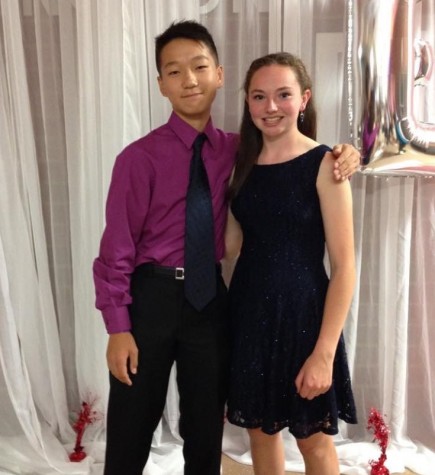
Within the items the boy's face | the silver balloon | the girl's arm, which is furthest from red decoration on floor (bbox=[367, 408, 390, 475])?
the boy's face

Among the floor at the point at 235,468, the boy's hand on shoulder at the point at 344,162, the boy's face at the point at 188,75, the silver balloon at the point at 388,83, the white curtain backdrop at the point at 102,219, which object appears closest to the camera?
the boy's hand on shoulder at the point at 344,162

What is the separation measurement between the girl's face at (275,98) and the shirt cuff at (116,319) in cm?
57

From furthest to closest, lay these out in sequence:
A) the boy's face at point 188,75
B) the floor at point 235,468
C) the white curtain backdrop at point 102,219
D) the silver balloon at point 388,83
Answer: the floor at point 235,468, the white curtain backdrop at point 102,219, the silver balloon at point 388,83, the boy's face at point 188,75

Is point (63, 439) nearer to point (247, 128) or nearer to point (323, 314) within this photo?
point (323, 314)

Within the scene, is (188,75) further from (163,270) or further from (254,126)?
(163,270)

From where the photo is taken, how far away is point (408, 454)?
177 centimetres

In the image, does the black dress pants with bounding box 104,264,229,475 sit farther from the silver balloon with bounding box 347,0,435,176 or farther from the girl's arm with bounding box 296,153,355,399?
the silver balloon with bounding box 347,0,435,176

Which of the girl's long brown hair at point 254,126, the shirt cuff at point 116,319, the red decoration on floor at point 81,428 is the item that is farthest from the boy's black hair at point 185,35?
the red decoration on floor at point 81,428

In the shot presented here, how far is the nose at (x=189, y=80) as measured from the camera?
1216mm

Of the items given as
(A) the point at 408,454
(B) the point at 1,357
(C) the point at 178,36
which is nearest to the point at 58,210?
(B) the point at 1,357

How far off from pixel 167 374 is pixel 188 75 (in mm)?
769

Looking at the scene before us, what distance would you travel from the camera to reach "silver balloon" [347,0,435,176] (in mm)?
1346

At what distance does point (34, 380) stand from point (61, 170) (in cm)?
77

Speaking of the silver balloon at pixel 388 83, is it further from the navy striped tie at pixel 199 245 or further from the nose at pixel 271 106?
the navy striped tie at pixel 199 245
